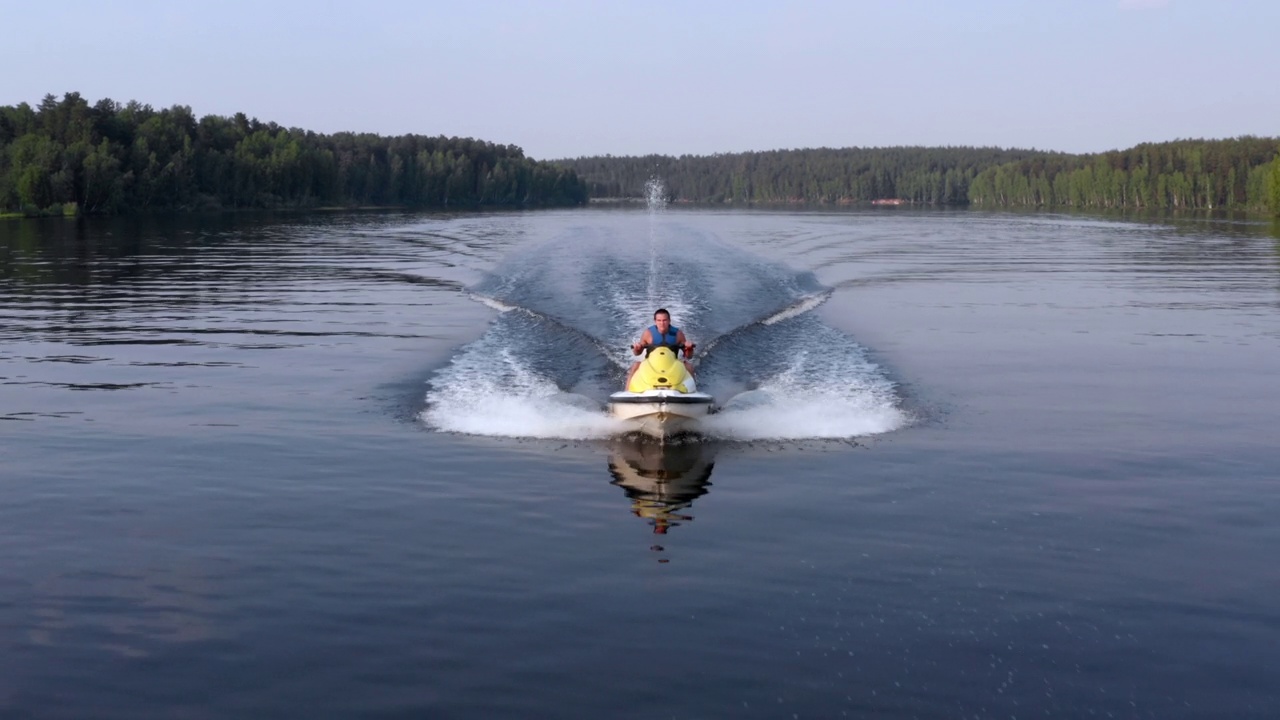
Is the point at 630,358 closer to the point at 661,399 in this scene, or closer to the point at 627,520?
the point at 661,399

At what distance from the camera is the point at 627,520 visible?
1170cm

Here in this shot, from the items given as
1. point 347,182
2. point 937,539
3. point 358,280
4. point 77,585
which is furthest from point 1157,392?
point 347,182

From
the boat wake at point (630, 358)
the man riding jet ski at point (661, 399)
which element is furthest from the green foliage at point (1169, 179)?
the man riding jet ski at point (661, 399)

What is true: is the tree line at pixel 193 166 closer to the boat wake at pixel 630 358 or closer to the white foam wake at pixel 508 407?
the boat wake at pixel 630 358

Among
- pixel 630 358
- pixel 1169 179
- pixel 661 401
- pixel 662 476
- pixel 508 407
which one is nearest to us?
pixel 662 476

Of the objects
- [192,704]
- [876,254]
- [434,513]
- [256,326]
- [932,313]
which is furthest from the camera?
[876,254]

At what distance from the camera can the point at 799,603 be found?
9258 mm

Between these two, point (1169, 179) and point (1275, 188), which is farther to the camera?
point (1169, 179)

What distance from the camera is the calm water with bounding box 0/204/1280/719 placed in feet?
25.9

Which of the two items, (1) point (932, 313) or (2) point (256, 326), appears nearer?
(2) point (256, 326)

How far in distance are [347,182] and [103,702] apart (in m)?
150

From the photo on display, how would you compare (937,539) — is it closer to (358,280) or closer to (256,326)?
(256,326)

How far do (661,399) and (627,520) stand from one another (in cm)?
343

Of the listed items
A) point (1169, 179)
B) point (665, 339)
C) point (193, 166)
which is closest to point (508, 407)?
point (665, 339)
